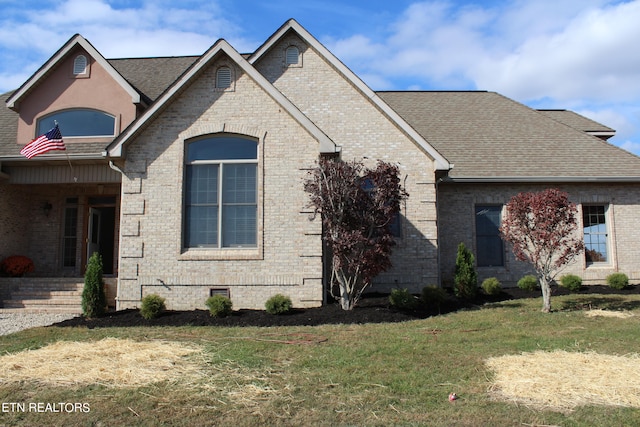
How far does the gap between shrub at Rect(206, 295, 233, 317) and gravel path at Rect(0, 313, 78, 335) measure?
370 centimetres

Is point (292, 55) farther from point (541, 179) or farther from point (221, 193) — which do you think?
point (541, 179)

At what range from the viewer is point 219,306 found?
10188mm

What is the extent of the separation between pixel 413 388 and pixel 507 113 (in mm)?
15954

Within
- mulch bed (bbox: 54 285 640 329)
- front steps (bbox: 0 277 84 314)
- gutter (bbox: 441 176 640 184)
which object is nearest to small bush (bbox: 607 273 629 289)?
gutter (bbox: 441 176 640 184)

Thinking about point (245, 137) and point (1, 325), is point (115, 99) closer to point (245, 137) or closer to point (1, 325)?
point (245, 137)

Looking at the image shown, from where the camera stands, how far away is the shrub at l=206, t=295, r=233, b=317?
10.2 meters

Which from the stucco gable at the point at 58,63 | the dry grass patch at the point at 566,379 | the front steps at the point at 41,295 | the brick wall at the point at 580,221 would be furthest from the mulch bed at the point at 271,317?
the stucco gable at the point at 58,63

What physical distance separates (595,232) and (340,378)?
1314 cm

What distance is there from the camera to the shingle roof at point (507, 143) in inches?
607

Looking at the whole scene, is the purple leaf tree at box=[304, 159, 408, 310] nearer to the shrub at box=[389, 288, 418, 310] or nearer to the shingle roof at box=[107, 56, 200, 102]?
the shrub at box=[389, 288, 418, 310]

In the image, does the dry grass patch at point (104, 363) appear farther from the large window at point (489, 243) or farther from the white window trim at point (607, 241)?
the white window trim at point (607, 241)

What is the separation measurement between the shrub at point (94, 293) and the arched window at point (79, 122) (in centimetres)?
558

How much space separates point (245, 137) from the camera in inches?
458

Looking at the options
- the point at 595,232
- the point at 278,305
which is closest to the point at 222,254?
the point at 278,305
